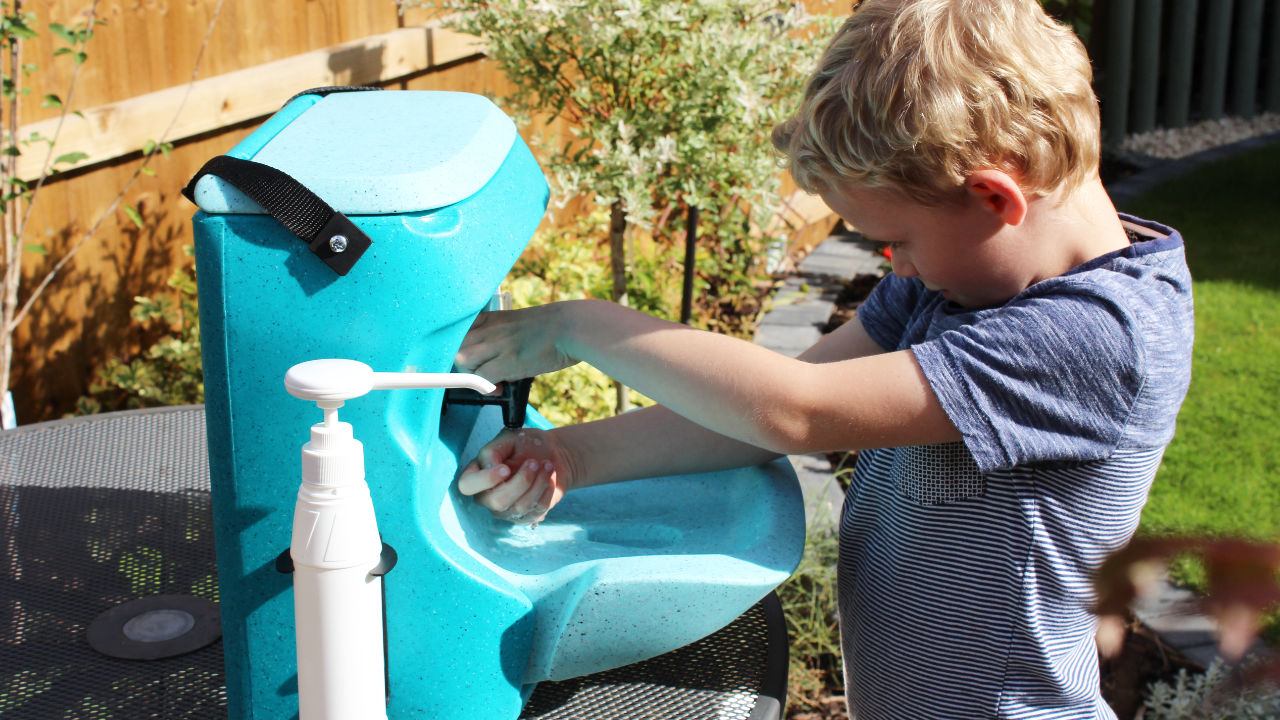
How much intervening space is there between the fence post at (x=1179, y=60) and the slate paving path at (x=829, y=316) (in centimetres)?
50

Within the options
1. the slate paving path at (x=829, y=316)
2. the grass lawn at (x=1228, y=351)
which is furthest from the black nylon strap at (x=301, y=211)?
the grass lawn at (x=1228, y=351)

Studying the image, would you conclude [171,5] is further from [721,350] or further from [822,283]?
[822,283]

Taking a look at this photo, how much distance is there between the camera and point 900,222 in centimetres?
106

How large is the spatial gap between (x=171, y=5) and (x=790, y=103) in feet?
5.34

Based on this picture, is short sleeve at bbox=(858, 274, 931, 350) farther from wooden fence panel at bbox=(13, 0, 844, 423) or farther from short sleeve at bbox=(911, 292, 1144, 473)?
wooden fence panel at bbox=(13, 0, 844, 423)

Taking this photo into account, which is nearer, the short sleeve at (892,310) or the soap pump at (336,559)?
the soap pump at (336,559)

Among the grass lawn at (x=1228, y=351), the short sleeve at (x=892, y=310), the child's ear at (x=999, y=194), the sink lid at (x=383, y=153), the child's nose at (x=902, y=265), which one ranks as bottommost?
the grass lawn at (x=1228, y=351)

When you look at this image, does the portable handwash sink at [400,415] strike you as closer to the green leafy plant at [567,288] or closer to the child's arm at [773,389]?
the child's arm at [773,389]

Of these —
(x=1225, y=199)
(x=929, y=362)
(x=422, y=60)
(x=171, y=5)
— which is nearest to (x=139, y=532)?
(x=929, y=362)

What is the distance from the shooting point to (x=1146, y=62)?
6703mm

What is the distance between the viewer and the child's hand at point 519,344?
1106 mm

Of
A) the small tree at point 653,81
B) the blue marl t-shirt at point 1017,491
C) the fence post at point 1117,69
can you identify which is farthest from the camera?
the fence post at point 1117,69

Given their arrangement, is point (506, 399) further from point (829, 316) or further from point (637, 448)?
point (829, 316)

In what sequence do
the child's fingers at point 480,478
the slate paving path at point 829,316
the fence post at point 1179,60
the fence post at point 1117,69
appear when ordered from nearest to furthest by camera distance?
the slate paving path at point 829,316 → the child's fingers at point 480,478 → the fence post at point 1117,69 → the fence post at point 1179,60
